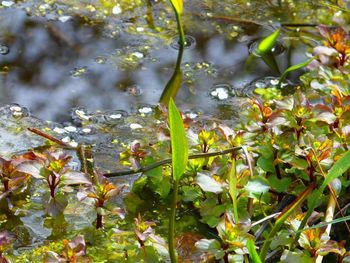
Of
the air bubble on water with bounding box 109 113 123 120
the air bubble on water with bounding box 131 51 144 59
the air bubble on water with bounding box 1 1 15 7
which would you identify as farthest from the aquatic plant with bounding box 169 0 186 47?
the air bubble on water with bounding box 1 1 15 7

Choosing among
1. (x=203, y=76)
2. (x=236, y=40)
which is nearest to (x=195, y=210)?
(x=203, y=76)

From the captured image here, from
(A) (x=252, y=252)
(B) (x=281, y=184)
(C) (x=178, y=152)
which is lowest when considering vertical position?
(B) (x=281, y=184)

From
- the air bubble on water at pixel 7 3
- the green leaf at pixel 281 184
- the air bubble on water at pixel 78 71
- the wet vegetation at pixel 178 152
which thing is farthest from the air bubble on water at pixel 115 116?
the air bubble on water at pixel 7 3

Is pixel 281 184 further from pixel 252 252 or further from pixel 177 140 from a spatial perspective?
pixel 177 140

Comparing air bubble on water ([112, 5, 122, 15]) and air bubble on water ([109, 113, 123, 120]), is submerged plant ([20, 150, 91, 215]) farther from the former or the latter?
air bubble on water ([112, 5, 122, 15])

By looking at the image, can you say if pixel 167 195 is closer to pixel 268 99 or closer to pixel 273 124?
pixel 273 124

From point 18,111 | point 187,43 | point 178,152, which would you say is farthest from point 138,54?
point 178,152

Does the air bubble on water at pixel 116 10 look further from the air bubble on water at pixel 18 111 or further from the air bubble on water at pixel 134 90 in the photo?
the air bubble on water at pixel 18 111
